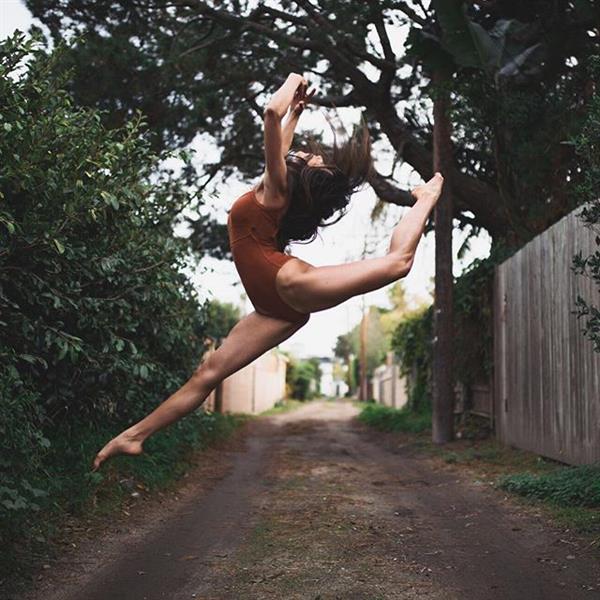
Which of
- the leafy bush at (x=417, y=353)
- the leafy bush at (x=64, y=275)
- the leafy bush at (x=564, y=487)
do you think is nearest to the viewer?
the leafy bush at (x=64, y=275)

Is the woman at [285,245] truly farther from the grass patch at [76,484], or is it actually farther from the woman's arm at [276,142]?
the grass patch at [76,484]

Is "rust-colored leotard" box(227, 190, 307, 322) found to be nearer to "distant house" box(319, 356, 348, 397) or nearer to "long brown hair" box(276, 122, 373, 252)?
"long brown hair" box(276, 122, 373, 252)

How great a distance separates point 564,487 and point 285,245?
12.2 feet

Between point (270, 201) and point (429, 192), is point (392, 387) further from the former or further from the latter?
point (270, 201)

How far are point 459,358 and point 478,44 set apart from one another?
5.76 meters

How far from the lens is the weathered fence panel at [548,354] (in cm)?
700

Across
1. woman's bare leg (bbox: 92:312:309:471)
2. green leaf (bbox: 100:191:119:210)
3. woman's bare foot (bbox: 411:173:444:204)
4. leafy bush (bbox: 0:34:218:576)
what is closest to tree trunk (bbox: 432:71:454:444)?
leafy bush (bbox: 0:34:218:576)

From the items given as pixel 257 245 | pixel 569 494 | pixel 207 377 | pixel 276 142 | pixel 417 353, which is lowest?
pixel 569 494

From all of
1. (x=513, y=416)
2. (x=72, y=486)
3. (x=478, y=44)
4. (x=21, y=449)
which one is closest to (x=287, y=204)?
(x=21, y=449)

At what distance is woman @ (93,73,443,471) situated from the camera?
3287 mm

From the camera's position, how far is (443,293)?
39.6 ft

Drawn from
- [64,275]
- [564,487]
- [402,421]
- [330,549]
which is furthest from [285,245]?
[402,421]

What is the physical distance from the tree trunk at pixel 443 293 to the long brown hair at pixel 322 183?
8.48 metres

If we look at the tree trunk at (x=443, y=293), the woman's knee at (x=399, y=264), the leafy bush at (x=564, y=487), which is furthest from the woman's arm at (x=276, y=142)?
the tree trunk at (x=443, y=293)
